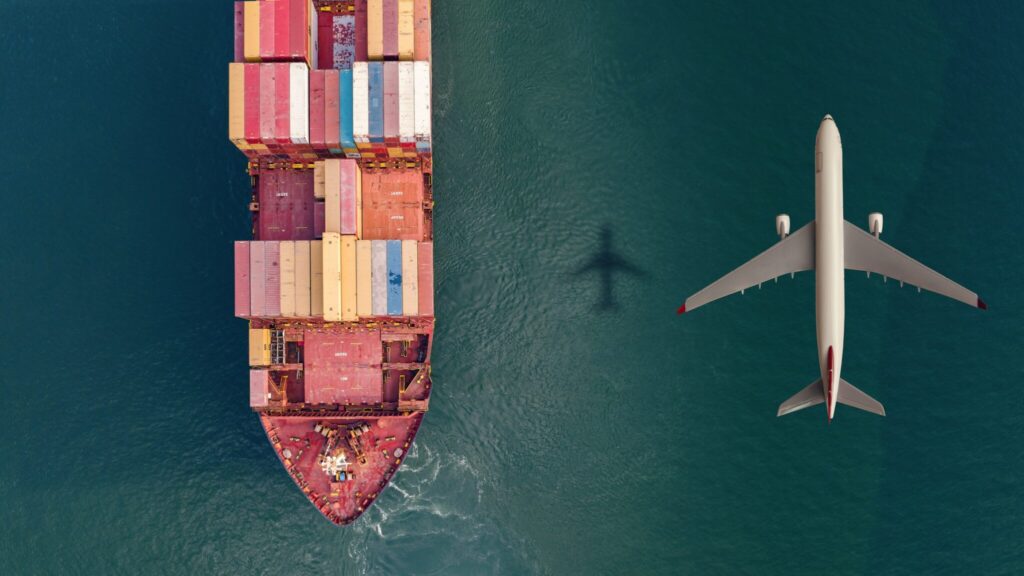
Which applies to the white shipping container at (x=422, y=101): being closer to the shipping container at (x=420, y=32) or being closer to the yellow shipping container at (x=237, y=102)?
the shipping container at (x=420, y=32)

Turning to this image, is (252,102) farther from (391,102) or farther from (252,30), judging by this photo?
(391,102)

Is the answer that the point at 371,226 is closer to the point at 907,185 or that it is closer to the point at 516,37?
the point at 516,37

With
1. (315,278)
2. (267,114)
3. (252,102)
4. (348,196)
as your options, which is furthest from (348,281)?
(252,102)

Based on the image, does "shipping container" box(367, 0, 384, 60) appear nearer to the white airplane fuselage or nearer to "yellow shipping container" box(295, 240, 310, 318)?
"yellow shipping container" box(295, 240, 310, 318)

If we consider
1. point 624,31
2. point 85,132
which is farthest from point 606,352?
point 85,132

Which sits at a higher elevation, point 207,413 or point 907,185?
point 907,185

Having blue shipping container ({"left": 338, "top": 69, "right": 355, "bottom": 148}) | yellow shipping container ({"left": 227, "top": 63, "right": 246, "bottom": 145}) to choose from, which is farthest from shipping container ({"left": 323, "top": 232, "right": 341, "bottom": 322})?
yellow shipping container ({"left": 227, "top": 63, "right": 246, "bottom": 145})
